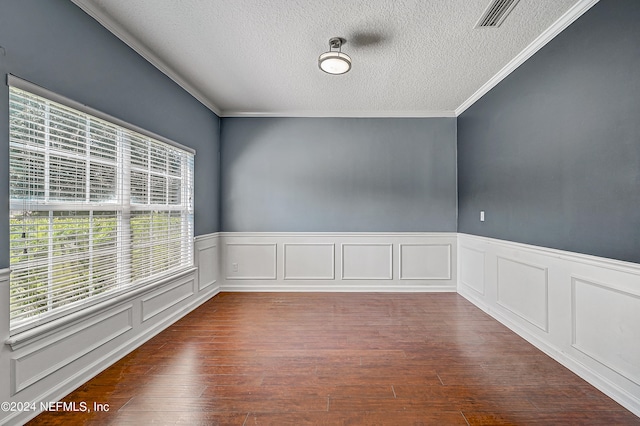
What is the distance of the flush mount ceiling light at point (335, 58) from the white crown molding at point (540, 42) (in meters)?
1.66

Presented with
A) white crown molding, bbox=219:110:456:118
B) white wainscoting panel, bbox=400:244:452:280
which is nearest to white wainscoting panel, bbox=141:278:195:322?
white crown molding, bbox=219:110:456:118

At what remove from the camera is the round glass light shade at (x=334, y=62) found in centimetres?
253

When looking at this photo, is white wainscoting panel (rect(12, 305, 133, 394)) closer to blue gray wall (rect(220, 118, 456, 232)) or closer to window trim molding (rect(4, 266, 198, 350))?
window trim molding (rect(4, 266, 198, 350))

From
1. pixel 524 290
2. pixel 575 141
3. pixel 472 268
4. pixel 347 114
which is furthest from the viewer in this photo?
pixel 347 114

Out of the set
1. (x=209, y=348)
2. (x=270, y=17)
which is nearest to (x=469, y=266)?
(x=209, y=348)

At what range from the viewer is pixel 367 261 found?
4465 millimetres

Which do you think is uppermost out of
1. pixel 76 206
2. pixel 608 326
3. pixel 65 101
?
pixel 65 101

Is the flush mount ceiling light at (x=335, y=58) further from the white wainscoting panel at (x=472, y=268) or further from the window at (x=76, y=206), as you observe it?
the white wainscoting panel at (x=472, y=268)

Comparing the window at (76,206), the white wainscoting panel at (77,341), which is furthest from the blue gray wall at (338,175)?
the white wainscoting panel at (77,341)

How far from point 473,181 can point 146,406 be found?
4152 millimetres

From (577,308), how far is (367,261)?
2.56 m

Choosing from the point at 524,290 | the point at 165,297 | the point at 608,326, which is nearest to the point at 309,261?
the point at 165,297

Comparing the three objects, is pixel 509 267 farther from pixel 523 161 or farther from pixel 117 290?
pixel 117 290

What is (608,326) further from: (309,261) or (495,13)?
(309,261)
